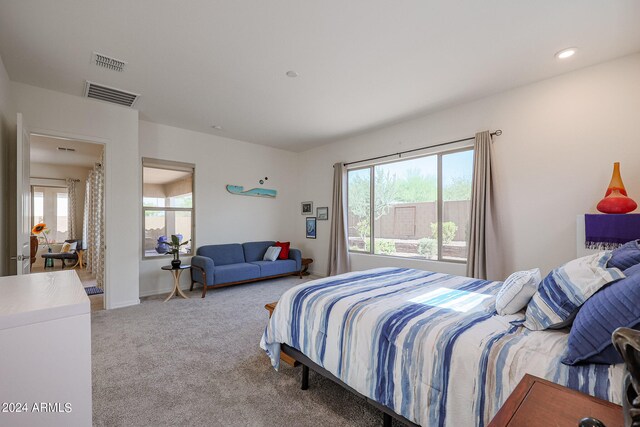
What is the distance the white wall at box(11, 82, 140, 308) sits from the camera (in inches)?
140

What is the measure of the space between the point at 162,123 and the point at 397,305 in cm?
481

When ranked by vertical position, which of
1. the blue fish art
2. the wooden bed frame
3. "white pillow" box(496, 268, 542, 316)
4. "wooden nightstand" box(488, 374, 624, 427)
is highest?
the blue fish art

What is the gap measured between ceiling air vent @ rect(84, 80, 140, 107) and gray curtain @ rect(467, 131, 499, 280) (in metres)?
4.54

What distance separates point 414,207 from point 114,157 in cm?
452

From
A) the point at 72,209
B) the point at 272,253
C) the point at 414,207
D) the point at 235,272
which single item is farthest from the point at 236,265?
the point at 72,209

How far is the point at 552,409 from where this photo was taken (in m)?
0.81

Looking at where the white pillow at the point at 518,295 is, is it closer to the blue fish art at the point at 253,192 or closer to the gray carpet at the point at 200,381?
the gray carpet at the point at 200,381

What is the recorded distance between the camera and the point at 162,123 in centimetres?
477

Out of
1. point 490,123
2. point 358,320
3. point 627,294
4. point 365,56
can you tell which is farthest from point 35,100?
point 490,123

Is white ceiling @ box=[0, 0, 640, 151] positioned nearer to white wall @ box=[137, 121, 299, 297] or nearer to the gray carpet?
white wall @ box=[137, 121, 299, 297]

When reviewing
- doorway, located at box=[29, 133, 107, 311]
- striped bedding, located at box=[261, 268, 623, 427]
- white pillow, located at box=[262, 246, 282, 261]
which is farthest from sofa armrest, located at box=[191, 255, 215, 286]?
doorway, located at box=[29, 133, 107, 311]

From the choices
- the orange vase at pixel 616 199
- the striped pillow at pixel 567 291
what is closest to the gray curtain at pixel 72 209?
the striped pillow at pixel 567 291

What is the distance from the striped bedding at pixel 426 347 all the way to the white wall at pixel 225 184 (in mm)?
3332

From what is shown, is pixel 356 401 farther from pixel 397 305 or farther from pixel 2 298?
pixel 2 298
